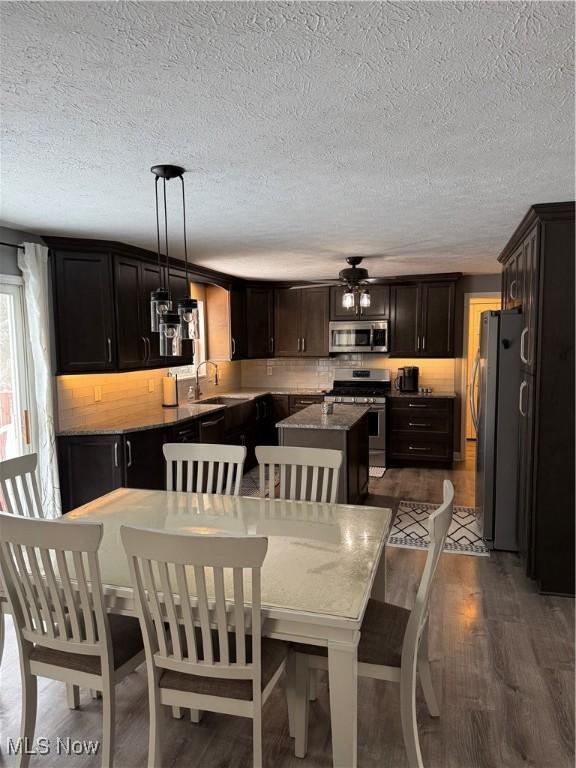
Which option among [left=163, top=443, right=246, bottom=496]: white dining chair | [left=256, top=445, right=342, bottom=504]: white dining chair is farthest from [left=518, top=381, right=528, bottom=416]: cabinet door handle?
[left=163, top=443, right=246, bottom=496]: white dining chair

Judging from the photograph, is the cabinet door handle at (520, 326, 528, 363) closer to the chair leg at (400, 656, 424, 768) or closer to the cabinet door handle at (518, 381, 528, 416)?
the cabinet door handle at (518, 381, 528, 416)

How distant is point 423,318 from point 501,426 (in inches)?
117

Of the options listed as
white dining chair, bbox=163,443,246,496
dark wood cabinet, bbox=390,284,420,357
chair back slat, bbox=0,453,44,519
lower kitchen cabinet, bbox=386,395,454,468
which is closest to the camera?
chair back slat, bbox=0,453,44,519

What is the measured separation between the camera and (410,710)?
6.22 feet

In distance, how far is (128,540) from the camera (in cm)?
164

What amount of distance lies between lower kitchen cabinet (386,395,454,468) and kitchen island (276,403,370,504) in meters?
1.73

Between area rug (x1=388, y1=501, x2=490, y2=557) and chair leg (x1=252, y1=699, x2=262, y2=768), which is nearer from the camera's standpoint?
chair leg (x1=252, y1=699, x2=262, y2=768)

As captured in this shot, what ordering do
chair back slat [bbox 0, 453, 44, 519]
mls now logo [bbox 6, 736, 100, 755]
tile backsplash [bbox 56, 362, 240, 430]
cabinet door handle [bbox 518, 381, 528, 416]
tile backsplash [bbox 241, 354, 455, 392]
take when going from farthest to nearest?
1. tile backsplash [bbox 241, 354, 455, 392]
2. tile backsplash [bbox 56, 362, 240, 430]
3. cabinet door handle [bbox 518, 381, 528, 416]
4. chair back slat [bbox 0, 453, 44, 519]
5. mls now logo [bbox 6, 736, 100, 755]

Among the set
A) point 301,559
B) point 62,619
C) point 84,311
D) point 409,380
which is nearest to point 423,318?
point 409,380

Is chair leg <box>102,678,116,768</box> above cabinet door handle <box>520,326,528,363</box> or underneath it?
underneath

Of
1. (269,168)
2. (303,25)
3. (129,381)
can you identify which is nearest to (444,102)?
(303,25)

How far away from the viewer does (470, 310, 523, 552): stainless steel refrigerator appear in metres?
3.81

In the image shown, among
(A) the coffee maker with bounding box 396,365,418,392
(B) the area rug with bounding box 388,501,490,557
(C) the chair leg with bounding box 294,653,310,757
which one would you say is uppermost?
(A) the coffee maker with bounding box 396,365,418,392

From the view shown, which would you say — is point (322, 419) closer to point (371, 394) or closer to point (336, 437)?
point (336, 437)
